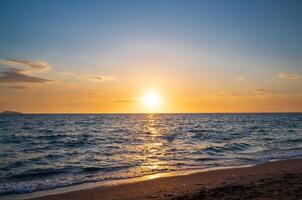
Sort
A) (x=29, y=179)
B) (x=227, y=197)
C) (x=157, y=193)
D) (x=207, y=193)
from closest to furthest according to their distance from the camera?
1. (x=227, y=197)
2. (x=207, y=193)
3. (x=157, y=193)
4. (x=29, y=179)

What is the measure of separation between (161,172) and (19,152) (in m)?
13.5

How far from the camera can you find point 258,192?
9.85 metres

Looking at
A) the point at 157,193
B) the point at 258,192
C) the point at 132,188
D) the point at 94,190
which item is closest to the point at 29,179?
the point at 94,190

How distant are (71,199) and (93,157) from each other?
10.9 metres

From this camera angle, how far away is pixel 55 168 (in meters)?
17.2

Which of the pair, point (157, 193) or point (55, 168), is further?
point (55, 168)

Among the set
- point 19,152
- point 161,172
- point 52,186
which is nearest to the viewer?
point 52,186

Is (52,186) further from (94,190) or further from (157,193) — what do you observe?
(157,193)

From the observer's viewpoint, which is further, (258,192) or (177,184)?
(177,184)

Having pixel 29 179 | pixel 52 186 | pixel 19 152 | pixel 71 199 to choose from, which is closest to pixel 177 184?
pixel 71 199

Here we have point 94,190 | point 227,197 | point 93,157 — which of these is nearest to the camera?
point 227,197

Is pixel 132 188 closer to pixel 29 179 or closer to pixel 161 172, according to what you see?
pixel 161 172

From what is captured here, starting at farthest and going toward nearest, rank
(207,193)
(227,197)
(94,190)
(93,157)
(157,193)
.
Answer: (93,157)
(94,190)
(157,193)
(207,193)
(227,197)

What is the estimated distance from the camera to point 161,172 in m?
16.2
